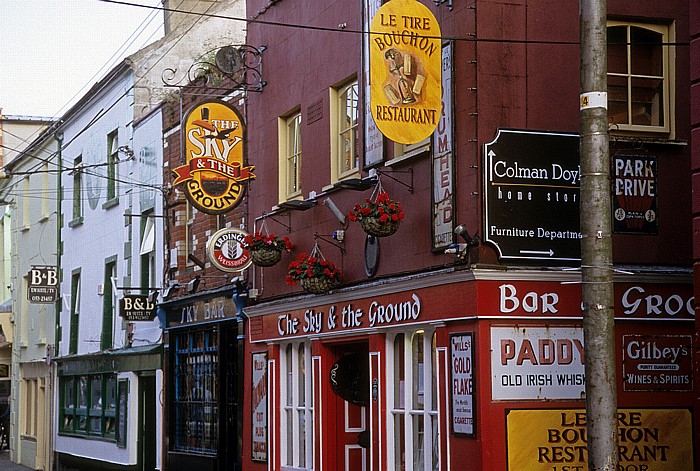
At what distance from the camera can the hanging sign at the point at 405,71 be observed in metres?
12.7

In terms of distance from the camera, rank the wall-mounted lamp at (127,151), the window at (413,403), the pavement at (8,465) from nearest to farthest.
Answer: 1. the window at (413,403)
2. the wall-mounted lamp at (127,151)
3. the pavement at (8,465)

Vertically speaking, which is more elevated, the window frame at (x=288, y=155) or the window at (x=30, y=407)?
the window frame at (x=288, y=155)

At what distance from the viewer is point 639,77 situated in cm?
1355

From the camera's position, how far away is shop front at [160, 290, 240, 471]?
66.2 ft

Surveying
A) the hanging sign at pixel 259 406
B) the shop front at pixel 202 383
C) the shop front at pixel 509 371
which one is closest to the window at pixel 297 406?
the hanging sign at pixel 259 406

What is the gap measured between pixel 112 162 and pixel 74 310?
4.60m

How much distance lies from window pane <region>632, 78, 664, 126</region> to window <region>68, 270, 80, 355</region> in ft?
62.0

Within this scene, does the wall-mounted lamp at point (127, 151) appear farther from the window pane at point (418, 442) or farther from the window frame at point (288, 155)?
the window pane at point (418, 442)

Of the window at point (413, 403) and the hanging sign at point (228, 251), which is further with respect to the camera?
the hanging sign at point (228, 251)

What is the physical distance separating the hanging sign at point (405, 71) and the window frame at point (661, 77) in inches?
75.1

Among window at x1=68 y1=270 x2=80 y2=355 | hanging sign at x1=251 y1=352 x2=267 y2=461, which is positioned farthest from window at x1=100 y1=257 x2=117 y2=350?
hanging sign at x1=251 y1=352 x2=267 y2=461

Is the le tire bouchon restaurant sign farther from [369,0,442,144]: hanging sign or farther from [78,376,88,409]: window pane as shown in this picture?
[78,376,88,409]: window pane

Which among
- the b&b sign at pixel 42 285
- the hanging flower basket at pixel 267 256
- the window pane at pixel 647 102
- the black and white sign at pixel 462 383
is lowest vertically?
the black and white sign at pixel 462 383

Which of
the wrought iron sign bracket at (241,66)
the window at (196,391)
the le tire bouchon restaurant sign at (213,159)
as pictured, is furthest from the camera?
the window at (196,391)
